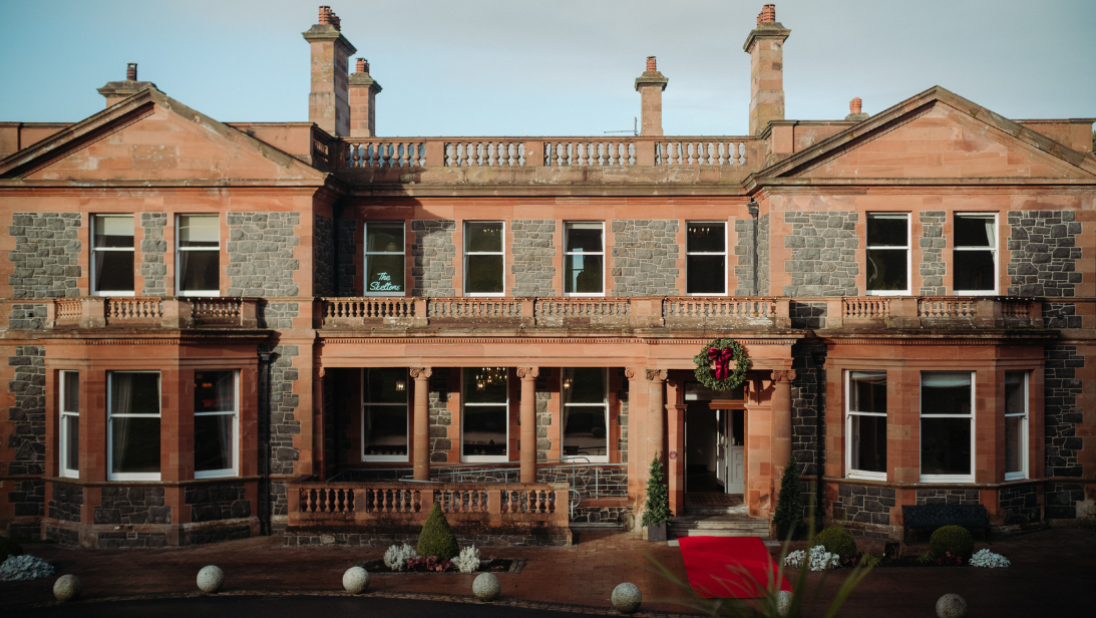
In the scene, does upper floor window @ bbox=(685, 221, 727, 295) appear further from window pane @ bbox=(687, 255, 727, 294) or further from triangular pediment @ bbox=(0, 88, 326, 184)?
triangular pediment @ bbox=(0, 88, 326, 184)

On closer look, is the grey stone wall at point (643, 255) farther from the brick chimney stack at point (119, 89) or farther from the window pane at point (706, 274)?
the brick chimney stack at point (119, 89)

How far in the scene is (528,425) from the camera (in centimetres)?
1844

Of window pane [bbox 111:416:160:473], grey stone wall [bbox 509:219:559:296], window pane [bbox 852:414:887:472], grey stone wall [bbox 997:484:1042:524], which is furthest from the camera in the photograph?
grey stone wall [bbox 509:219:559:296]

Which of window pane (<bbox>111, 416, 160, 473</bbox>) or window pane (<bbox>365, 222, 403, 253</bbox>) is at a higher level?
window pane (<bbox>365, 222, 403, 253</bbox>)

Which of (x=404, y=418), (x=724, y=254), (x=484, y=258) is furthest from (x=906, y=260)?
(x=404, y=418)

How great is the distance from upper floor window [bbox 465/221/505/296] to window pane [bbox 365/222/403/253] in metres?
1.80

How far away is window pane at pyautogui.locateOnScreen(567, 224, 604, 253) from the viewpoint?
20438 millimetres

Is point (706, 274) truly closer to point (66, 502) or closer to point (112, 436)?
point (112, 436)

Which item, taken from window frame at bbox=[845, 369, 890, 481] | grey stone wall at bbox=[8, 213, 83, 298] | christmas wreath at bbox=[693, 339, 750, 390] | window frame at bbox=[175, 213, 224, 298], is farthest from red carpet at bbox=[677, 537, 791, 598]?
grey stone wall at bbox=[8, 213, 83, 298]

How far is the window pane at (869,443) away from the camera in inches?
699

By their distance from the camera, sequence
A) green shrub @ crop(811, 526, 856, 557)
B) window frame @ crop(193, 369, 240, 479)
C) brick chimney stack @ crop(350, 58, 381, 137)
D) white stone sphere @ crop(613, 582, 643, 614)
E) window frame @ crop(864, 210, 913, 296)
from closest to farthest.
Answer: white stone sphere @ crop(613, 582, 643, 614) < green shrub @ crop(811, 526, 856, 557) < window frame @ crop(193, 369, 240, 479) < window frame @ crop(864, 210, 913, 296) < brick chimney stack @ crop(350, 58, 381, 137)

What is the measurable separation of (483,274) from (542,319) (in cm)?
266

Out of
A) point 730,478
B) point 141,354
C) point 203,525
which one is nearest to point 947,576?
point 730,478

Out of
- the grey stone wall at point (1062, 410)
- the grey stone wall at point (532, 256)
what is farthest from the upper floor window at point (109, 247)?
the grey stone wall at point (1062, 410)
